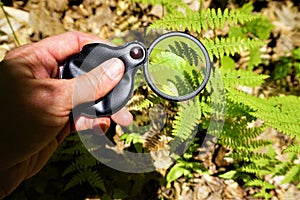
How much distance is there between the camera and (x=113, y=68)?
2543 millimetres

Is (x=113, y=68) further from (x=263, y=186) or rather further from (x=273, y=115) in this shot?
(x=263, y=186)

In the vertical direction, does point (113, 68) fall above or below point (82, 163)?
above

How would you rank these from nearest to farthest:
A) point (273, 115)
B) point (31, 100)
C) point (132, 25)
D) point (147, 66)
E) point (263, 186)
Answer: point (31, 100) → point (147, 66) → point (273, 115) → point (263, 186) → point (132, 25)

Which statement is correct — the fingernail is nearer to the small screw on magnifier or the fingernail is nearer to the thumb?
the thumb

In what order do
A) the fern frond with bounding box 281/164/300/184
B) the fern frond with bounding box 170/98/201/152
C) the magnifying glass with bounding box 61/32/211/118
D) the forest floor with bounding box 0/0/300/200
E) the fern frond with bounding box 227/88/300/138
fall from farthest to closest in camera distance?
the forest floor with bounding box 0/0/300/200 < the fern frond with bounding box 281/164/300/184 < the fern frond with bounding box 170/98/201/152 < the fern frond with bounding box 227/88/300/138 < the magnifying glass with bounding box 61/32/211/118

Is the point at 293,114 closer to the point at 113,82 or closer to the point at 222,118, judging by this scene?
the point at 222,118

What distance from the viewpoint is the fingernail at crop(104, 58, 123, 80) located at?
2.53m

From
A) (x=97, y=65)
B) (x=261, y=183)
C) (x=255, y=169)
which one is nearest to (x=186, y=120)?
(x=97, y=65)

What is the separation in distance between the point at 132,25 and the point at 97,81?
243cm

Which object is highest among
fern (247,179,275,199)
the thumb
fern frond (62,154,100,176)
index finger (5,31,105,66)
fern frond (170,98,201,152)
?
index finger (5,31,105,66)

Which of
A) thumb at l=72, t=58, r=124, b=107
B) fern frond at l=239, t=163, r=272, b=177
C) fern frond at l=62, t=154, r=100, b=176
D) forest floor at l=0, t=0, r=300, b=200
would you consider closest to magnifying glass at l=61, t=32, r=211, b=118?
thumb at l=72, t=58, r=124, b=107

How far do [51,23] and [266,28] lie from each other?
2963 millimetres

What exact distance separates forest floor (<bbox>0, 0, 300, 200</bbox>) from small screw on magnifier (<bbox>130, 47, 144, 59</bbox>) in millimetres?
1780

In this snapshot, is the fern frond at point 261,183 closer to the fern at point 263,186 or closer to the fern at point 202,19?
the fern at point 263,186
